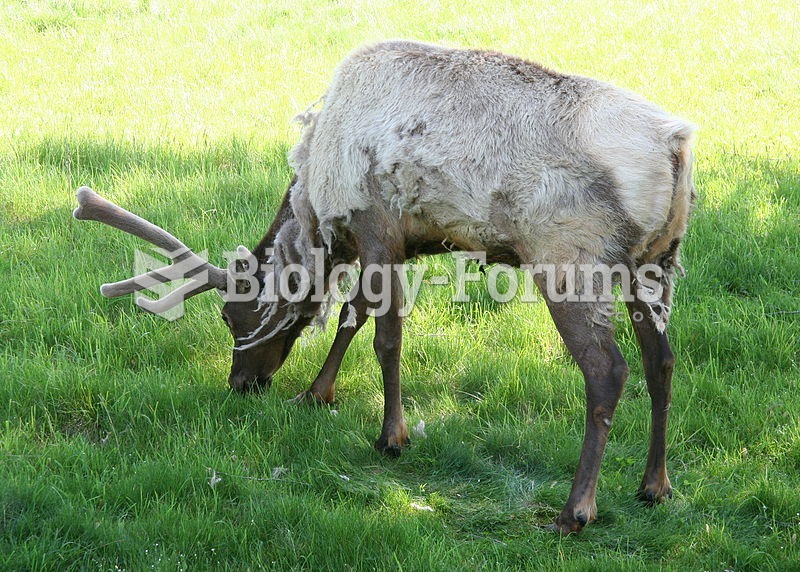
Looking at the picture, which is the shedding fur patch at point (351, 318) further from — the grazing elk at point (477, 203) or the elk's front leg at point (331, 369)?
the elk's front leg at point (331, 369)

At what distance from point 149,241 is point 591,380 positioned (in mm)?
2332

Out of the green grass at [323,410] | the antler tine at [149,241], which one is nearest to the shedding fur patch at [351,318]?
the green grass at [323,410]

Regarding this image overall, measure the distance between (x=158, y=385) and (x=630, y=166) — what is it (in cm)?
254

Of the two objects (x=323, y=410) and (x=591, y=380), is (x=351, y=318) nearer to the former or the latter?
(x=323, y=410)

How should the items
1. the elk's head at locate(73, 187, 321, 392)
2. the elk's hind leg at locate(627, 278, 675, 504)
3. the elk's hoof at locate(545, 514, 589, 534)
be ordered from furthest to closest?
the elk's head at locate(73, 187, 321, 392)
the elk's hind leg at locate(627, 278, 675, 504)
the elk's hoof at locate(545, 514, 589, 534)

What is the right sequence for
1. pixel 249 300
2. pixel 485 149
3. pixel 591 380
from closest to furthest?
pixel 591 380 → pixel 485 149 → pixel 249 300

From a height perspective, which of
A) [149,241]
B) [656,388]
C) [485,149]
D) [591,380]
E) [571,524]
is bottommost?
[571,524]

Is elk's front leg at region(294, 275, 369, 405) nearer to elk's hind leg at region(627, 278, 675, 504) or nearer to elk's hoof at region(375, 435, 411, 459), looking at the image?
elk's hoof at region(375, 435, 411, 459)

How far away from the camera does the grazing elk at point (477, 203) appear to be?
3719 mm

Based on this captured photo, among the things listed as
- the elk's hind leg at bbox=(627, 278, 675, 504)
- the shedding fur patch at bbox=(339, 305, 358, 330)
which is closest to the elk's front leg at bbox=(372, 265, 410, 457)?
the shedding fur patch at bbox=(339, 305, 358, 330)

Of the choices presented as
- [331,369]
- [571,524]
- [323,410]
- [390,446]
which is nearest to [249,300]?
[331,369]

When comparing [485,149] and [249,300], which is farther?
[249,300]

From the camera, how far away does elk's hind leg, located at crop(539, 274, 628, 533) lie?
3.77m

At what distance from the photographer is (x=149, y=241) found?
473 cm
